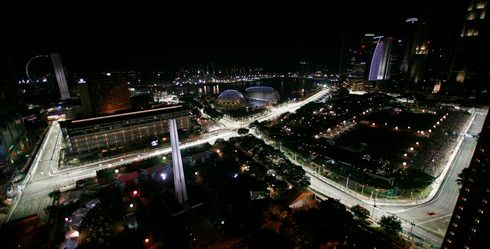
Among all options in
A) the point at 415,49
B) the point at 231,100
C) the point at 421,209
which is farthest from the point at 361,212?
the point at 415,49

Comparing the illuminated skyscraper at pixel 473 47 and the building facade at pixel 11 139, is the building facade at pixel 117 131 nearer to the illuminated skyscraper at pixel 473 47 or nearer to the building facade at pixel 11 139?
the building facade at pixel 11 139

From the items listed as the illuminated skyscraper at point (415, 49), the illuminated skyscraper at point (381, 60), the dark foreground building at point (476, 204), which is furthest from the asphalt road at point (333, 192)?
the illuminated skyscraper at point (381, 60)

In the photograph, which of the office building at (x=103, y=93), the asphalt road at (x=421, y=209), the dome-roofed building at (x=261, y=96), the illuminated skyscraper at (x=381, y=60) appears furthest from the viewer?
the illuminated skyscraper at (x=381, y=60)

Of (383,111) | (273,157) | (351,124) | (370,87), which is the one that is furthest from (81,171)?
(370,87)

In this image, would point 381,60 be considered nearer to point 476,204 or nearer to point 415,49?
point 415,49

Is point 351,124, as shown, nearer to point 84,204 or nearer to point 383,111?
point 383,111
